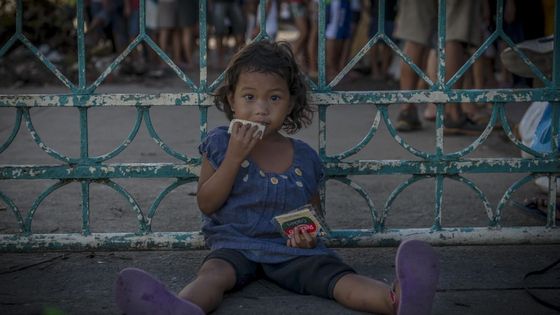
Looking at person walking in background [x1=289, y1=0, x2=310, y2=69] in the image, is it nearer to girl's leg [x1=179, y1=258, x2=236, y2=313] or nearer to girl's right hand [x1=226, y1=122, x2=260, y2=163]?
girl's right hand [x1=226, y1=122, x2=260, y2=163]

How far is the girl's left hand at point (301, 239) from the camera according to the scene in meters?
3.17

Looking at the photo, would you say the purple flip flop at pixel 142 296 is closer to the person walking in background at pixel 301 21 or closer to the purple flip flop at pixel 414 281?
the purple flip flop at pixel 414 281

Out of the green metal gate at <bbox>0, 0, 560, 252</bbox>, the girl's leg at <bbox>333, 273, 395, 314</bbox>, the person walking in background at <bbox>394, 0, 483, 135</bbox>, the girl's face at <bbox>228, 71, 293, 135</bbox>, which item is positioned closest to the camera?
the girl's leg at <bbox>333, 273, 395, 314</bbox>

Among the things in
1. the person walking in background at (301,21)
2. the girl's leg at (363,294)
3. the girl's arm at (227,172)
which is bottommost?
the girl's leg at (363,294)

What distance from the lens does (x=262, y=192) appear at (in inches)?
129

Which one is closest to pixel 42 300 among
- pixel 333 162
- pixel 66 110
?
pixel 333 162

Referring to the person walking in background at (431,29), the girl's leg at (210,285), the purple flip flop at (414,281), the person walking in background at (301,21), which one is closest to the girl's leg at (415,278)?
the purple flip flop at (414,281)

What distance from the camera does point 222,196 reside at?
3213 millimetres

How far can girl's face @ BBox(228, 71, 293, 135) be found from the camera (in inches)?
127

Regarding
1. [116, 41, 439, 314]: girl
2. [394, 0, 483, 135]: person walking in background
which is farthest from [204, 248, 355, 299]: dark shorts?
[394, 0, 483, 135]: person walking in background

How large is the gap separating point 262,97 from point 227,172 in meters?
0.31

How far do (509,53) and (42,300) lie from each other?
9.40ft

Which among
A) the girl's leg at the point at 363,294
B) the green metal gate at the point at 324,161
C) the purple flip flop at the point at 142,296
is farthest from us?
the green metal gate at the point at 324,161

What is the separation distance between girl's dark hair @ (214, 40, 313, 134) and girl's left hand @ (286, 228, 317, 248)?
51 cm
